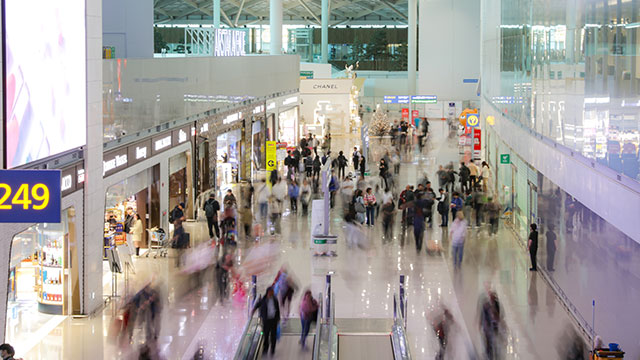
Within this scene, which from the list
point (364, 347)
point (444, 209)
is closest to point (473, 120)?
point (444, 209)

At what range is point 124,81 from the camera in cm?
1639

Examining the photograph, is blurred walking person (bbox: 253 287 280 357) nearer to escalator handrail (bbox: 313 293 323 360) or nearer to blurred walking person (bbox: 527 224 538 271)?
escalator handrail (bbox: 313 293 323 360)

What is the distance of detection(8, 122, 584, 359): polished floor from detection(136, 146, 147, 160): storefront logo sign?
7.57ft

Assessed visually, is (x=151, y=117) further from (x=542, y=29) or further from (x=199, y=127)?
(x=542, y=29)

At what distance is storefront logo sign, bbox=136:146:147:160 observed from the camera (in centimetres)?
1792

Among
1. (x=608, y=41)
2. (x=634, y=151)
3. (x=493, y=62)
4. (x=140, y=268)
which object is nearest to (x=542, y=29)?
(x=608, y=41)

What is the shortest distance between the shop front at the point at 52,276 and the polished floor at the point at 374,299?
37 cm

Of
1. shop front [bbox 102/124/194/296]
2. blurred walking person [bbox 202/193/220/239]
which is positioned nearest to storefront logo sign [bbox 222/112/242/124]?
shop front [bbox 102/124/194/296]

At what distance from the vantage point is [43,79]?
12.0m

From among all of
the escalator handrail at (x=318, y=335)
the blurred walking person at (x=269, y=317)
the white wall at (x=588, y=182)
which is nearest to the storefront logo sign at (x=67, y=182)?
the blurred walking person at (x=269, y=317)

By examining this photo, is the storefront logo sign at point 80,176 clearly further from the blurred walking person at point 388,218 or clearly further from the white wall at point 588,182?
the blurred walking person at point 388,218

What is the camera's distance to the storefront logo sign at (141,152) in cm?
1792

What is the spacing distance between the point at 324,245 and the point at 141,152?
15.0 ft

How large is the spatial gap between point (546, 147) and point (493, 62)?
17.3 m
